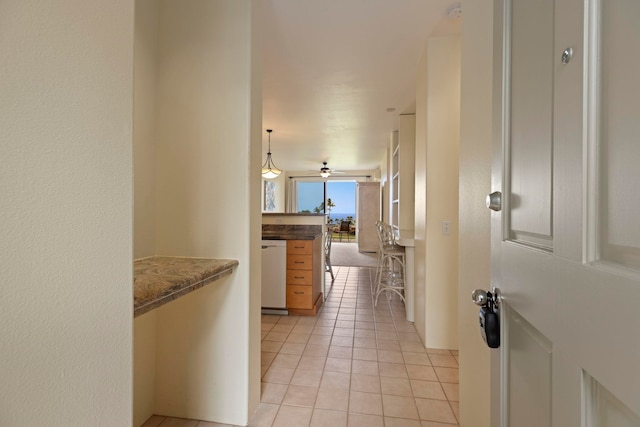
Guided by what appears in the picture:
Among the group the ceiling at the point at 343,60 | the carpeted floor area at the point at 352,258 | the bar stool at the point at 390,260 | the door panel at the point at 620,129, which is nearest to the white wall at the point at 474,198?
the door panel at the point at 620,129

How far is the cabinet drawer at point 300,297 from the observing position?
10.9ft

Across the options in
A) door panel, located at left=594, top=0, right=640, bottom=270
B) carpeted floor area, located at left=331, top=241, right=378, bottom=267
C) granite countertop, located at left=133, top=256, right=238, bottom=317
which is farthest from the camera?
carpeted floor area, located at left=331, top=241, right=378, bottom=267

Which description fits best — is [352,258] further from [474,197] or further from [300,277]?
[474,197]

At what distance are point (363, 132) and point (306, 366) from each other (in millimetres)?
4215

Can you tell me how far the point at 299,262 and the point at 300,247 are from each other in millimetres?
178

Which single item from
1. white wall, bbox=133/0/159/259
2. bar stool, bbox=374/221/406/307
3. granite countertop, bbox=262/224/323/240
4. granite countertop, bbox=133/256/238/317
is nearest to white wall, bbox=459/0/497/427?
granite countertop, bbox=133/256/238/317

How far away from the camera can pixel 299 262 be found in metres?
3.34

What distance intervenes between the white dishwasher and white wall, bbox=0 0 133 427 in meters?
2.65

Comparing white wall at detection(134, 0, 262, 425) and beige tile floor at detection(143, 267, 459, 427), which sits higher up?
white wall at detection(134, 0, 262, 425)

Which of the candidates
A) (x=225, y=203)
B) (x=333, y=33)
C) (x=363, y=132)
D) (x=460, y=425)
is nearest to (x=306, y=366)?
(x=460, y=425)

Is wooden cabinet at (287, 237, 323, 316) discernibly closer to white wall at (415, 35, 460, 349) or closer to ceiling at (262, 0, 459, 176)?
white wall at (415, 35, 460, 349)

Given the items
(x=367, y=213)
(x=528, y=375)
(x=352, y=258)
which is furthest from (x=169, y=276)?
(x=367, y=213)

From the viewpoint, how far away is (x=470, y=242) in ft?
4.40

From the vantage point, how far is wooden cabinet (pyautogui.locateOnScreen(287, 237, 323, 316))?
333 cm
